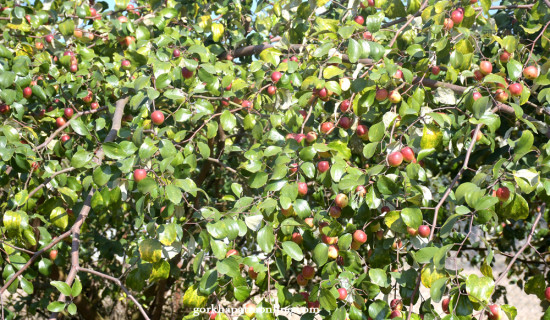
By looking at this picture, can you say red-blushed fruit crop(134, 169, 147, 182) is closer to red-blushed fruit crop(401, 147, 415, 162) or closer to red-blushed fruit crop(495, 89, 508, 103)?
red-blushed fruit crop(401, 147, 415, 162)

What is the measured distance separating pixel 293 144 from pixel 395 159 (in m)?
0.30

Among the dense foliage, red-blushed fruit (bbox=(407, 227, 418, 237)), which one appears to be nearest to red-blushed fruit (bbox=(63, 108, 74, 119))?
the dense foliage

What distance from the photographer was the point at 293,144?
152cm

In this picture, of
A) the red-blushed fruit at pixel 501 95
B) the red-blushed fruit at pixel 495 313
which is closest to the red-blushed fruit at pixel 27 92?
the red-blushed fruit at pixel 501 95

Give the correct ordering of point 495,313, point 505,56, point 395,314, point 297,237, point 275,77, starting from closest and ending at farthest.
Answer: point 495,313
point 395,314
point 297,237
point 505,56
point 275,77

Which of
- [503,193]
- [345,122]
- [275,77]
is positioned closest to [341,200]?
[345,122]

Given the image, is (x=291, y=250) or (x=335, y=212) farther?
(x=335, y=212)

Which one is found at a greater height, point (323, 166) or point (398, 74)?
point (398, 74)

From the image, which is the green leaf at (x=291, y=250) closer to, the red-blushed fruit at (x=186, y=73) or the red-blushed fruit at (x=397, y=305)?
the red-blushed fruit at (x=397, y=305)

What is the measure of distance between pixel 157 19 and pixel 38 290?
2037mm

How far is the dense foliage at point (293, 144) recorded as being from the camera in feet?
4.33

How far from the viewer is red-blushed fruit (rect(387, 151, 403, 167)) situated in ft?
4.51

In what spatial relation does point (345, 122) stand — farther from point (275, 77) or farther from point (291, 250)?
point (291, 250)

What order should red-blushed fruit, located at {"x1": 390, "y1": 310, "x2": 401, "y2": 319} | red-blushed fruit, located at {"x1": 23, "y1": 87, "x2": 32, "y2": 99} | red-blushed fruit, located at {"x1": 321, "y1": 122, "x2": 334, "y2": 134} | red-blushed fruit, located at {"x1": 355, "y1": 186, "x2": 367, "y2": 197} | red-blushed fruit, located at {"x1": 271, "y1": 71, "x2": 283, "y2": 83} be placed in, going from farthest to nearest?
red-blushed fruit, located at {"x1": 23, "y1": 87, "x2": 32, "y2": 99} < red-blushed fruit, located at {"x1": 271, "y1": 71, "x2": 283, "y2": 83} < red-blushed fruit, located at {"x1": 321, "y1": 122, "x2": 334, "y2": 134} < red-blushed fruit, located at {"x1": 355, "y1": 186, "x2": 367, "y2": 197} < red-blushed fruit, located at {"x1": 390, "y1": 310, "x2": 401, "y2": 319}
